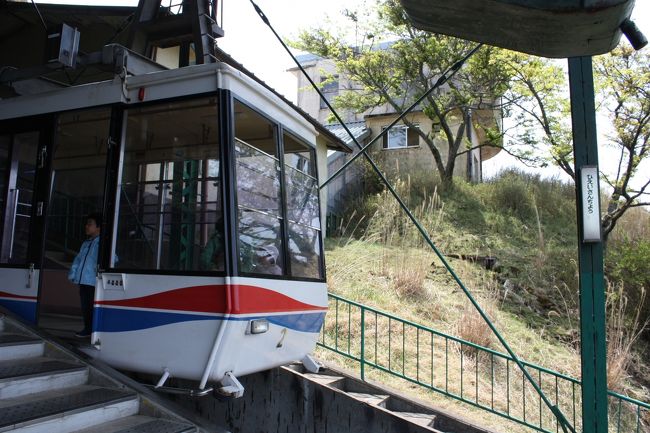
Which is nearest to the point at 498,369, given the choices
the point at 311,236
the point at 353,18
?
the point at 311,236

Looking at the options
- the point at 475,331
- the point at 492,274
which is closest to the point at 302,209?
the point at 475,331

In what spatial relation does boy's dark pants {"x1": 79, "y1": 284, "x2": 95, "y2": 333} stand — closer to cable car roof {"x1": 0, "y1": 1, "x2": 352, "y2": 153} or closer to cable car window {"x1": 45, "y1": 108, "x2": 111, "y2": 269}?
cable car window {"x1": 45, "y1": 108, "x2": 111, "y2": 269}

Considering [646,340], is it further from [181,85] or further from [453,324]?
[181,85]

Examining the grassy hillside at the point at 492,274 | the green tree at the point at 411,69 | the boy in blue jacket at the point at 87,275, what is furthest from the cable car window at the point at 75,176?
the green tree at the point at 411,69

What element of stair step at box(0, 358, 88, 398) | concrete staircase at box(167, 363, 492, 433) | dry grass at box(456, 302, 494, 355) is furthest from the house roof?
stair step at box(0, 358, 88, 398)

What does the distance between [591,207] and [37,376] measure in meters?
4.53

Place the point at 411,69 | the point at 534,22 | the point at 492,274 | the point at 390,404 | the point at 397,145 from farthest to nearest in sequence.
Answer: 1. the point at 397,145
2. the point at 411,69
3. the point at 492,274
4. the point at 390,404
5. the point at 534,22

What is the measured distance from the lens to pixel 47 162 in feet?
16.6

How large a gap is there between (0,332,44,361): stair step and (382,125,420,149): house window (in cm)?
1705

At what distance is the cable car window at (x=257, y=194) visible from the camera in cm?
448

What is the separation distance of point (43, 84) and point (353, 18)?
13.5 m

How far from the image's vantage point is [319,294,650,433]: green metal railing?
22.8 ft

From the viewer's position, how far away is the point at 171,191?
4691mm

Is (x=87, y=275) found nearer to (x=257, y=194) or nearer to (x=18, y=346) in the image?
(x=18, y=346)
